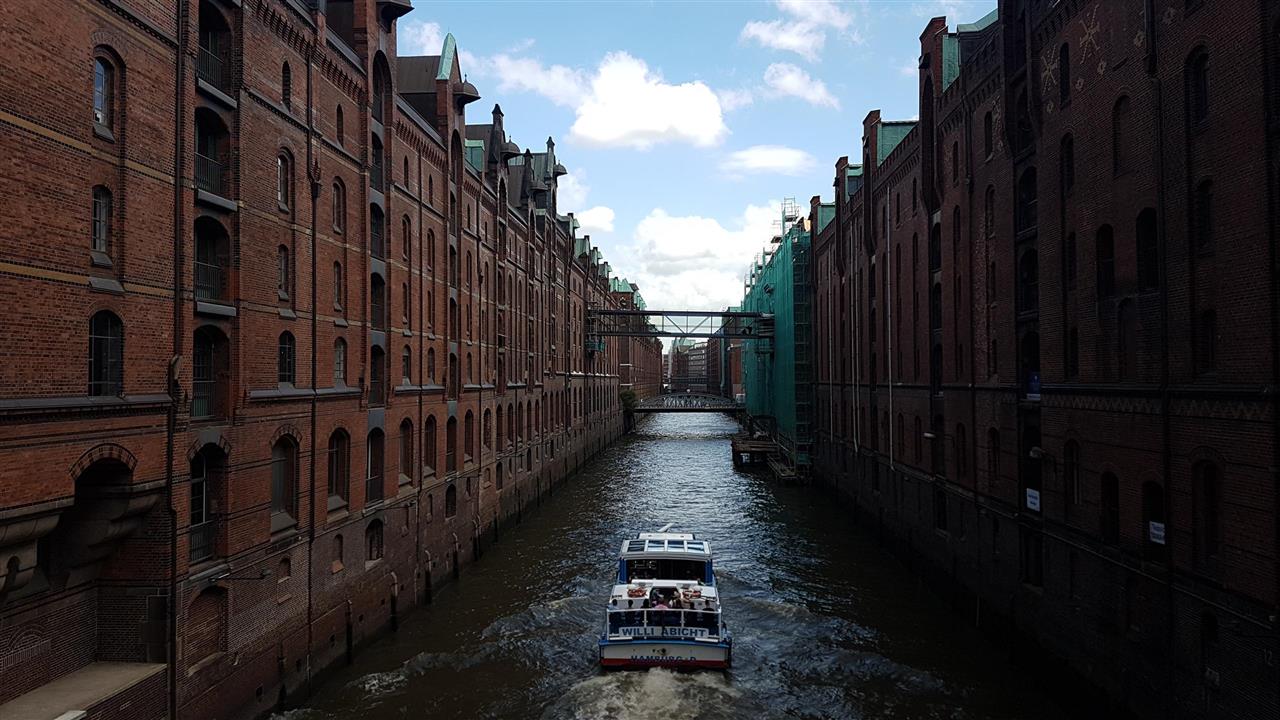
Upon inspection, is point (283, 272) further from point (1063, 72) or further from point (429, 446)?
point (1063, 72)

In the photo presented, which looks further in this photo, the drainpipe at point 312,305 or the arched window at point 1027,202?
the arched window at point 1027,202

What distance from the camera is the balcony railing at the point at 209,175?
16.0 m

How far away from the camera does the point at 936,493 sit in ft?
95.3

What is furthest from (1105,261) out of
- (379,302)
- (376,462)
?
(376,462)

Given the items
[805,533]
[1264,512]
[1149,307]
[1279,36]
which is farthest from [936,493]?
[1279,36]

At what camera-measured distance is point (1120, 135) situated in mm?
17156

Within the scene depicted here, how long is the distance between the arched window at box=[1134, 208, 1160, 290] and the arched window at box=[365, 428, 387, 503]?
2042 cm

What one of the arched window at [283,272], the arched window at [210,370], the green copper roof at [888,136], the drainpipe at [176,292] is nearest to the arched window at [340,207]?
the arched window at [283,272]

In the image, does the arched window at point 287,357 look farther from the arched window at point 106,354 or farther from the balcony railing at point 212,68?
the balcony railing at point 212,68

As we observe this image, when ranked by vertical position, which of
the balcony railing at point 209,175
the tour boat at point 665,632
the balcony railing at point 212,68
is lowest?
the tour boat at point 665,632

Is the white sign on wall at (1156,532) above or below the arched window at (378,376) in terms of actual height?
below

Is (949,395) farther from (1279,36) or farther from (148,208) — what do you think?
(148,208)

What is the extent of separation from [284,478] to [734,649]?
13006 millimetres

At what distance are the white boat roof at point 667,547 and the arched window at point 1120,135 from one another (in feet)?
48.4
